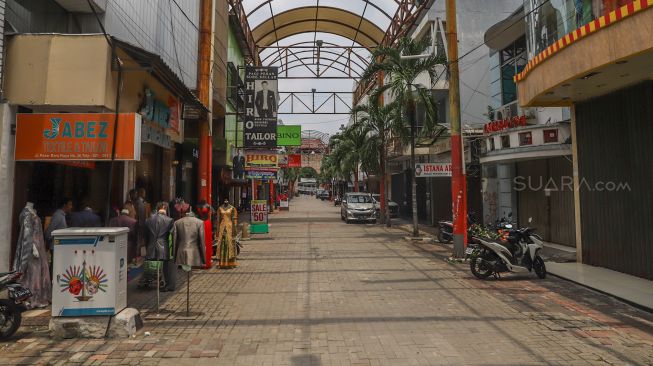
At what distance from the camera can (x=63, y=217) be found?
7199 mm

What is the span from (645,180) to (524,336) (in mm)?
5522

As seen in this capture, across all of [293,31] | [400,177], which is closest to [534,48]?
[293,31]

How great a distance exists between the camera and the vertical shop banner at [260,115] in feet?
52.4

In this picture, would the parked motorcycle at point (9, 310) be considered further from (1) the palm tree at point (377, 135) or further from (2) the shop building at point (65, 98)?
(1) the palm tree at point (377, 135)

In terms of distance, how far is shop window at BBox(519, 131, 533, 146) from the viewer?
41.9 ft

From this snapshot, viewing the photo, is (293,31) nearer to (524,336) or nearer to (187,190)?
(187,190)

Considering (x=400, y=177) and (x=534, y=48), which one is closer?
(x=534, y=48)

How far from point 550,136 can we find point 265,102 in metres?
9.64

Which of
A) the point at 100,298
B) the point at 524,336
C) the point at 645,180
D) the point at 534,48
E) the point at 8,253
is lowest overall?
the point at 524,336

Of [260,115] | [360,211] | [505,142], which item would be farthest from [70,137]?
[360,211]

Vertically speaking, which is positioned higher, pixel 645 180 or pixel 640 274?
pixel 645 180

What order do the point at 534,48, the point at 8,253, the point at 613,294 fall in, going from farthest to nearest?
the point at 534,48, the point at 613,294, the point at 8,253

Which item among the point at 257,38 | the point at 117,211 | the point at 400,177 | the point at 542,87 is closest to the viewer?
the point at 542,87

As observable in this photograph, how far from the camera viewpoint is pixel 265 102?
16094mm
